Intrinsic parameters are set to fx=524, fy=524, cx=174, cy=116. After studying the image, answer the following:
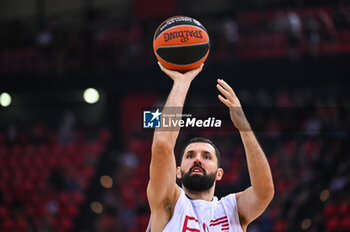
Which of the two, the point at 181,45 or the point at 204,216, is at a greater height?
the point at 181,45

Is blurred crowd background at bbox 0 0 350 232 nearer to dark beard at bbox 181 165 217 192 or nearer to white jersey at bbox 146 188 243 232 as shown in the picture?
white jersey at bbox 146 188 243 232

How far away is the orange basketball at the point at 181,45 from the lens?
4000 mm

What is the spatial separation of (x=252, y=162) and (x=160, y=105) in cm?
1221

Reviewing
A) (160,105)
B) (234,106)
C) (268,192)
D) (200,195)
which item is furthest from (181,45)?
(160,105)

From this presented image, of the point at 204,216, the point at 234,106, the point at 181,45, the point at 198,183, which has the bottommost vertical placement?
the point at 204,216

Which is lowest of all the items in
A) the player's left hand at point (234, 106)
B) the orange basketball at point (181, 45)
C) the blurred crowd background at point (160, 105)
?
the blurred crowd background at point (160, 105)

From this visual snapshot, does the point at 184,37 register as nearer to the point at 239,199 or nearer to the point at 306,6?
the point at 239,199

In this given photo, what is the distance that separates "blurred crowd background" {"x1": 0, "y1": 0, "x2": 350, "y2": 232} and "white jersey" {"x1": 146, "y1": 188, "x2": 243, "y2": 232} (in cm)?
669

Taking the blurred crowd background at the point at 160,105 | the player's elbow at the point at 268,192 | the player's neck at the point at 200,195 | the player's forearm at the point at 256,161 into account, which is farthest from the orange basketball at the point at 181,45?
the blurred crowd background at the point at 160,105

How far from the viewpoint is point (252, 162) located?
3.72 meters

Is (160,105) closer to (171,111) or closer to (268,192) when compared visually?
(268,192)

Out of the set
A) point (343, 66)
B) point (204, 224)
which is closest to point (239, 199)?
point (204, 224)

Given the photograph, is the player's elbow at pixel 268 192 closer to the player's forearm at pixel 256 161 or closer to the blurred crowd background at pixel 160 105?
the player's forearm at pixel 256 161

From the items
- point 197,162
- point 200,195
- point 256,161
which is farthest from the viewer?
point 200,195
